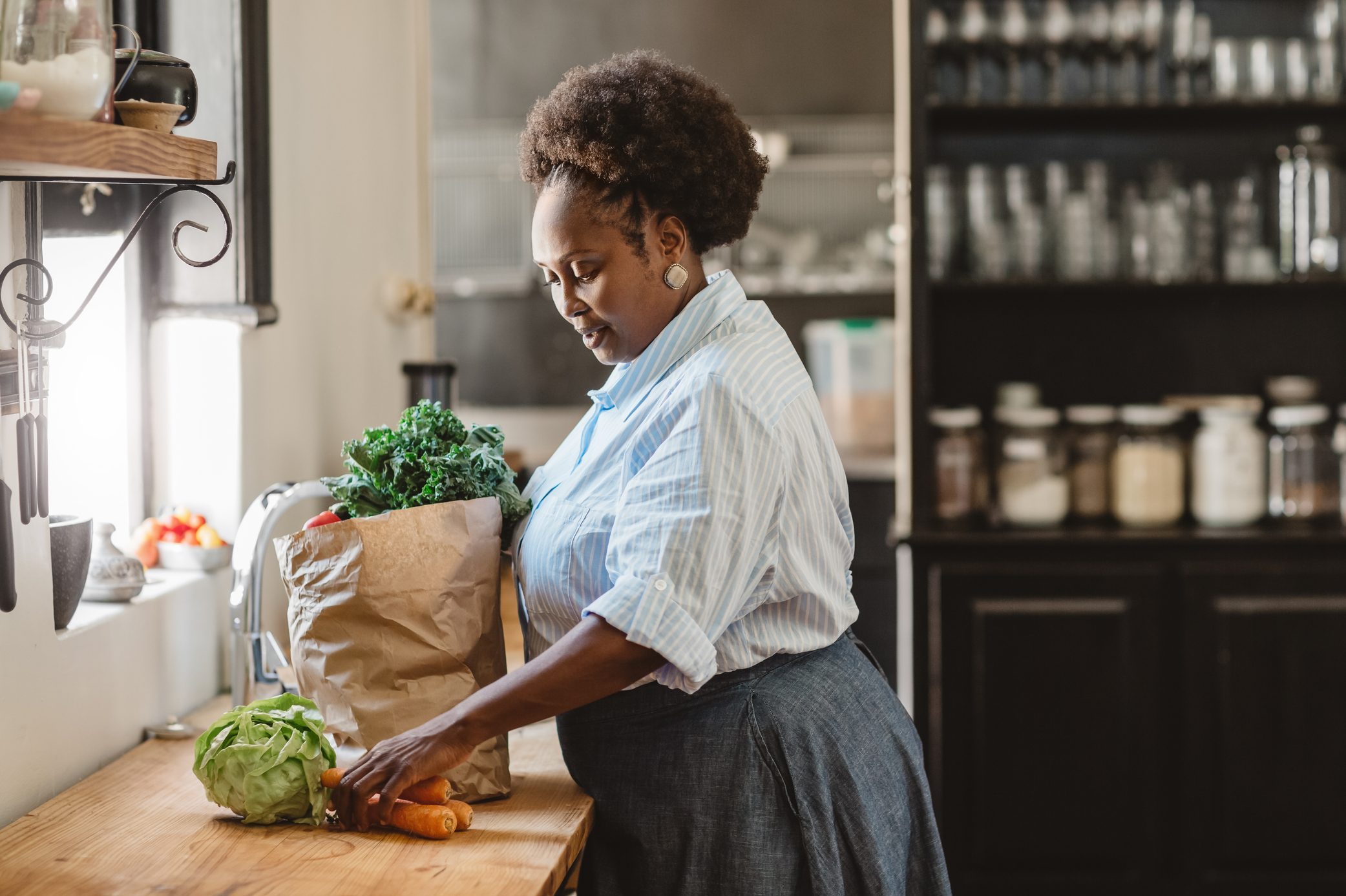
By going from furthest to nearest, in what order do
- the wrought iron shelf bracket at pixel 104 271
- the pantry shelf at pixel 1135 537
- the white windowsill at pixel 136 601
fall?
the pantry shelf at pixel 1135 537, the white windowsill at pixel 136 601, the wrought iron shelf bracket at pixel 104 271

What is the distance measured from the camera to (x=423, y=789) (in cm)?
126

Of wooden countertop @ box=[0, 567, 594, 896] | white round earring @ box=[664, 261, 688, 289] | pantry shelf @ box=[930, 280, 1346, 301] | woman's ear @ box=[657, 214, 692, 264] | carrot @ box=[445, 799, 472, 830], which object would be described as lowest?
wooden countertop @ box=[0, 567, 594, 896]

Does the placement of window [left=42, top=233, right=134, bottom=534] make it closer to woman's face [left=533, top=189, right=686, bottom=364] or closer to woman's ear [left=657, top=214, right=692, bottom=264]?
woman's face [left=533, top=189, right=686, bottom=364]

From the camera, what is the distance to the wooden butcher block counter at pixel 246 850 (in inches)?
44.5

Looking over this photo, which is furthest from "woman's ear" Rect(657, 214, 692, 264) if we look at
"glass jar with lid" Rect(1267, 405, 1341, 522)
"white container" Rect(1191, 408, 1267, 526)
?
"glass jar with lid" Rect(1267, 405, 1341, 522)

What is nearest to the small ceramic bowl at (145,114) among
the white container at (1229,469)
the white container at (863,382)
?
the white container at (1229,469)

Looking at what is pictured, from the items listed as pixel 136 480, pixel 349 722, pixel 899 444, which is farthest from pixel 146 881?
pixel 899 444

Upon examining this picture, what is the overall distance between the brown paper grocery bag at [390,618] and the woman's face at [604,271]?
9.2 inches

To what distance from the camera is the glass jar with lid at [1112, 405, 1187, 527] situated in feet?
9.53

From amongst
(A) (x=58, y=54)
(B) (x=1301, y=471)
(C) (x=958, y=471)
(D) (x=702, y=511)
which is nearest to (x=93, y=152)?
(A) (x=58, y=54)

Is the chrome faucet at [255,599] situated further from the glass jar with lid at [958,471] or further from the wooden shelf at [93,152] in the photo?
the glass jar with lid at [958,471]

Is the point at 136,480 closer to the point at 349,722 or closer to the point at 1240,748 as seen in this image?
the point at 349,722

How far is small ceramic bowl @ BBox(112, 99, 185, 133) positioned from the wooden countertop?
2.22 feet

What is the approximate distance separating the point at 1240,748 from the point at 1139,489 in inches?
23.6
